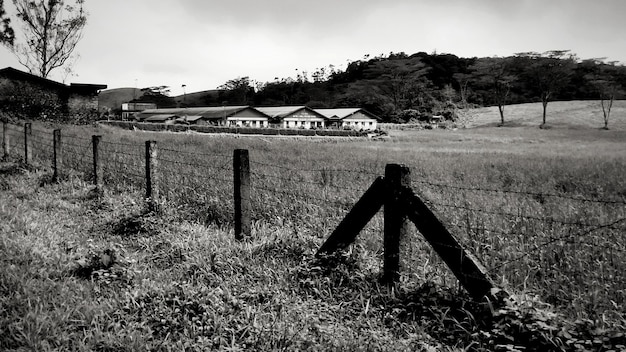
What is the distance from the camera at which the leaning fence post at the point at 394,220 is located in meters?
3.27

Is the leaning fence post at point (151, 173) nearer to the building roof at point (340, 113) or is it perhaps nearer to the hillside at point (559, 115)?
the building roof at point (340, 113)

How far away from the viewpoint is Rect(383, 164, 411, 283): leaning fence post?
10.7 feet

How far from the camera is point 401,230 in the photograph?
3334mm

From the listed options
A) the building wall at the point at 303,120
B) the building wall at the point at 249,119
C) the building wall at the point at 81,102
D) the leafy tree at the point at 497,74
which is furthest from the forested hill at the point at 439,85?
the building wall at the point at 81,102

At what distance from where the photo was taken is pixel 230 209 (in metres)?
6.09

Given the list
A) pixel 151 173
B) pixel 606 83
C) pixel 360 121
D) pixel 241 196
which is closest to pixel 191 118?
pixel 360 121

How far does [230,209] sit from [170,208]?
99cm

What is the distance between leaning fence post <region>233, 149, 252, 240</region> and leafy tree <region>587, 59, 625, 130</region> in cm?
6461

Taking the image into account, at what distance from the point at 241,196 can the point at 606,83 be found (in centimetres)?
7421

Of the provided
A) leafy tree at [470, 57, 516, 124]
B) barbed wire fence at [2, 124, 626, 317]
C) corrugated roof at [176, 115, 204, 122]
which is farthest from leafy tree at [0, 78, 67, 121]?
leafy tree at [470, 57, 516, 124]

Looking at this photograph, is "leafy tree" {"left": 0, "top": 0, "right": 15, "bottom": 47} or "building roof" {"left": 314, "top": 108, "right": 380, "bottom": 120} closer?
"leafy tree" {"left": 0, "top": 0, "right": 15, "bottom": 47}

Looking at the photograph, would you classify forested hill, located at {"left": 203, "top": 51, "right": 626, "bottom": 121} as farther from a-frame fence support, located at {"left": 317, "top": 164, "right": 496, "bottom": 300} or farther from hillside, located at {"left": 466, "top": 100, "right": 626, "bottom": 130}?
a-frame fence support, located at {"left": 317, "top": 164, "right": 496, "bottom": 300}

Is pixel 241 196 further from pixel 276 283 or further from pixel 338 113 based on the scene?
pixel 338 113

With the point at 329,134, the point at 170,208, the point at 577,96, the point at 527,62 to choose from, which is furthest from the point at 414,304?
the point at 577,96
